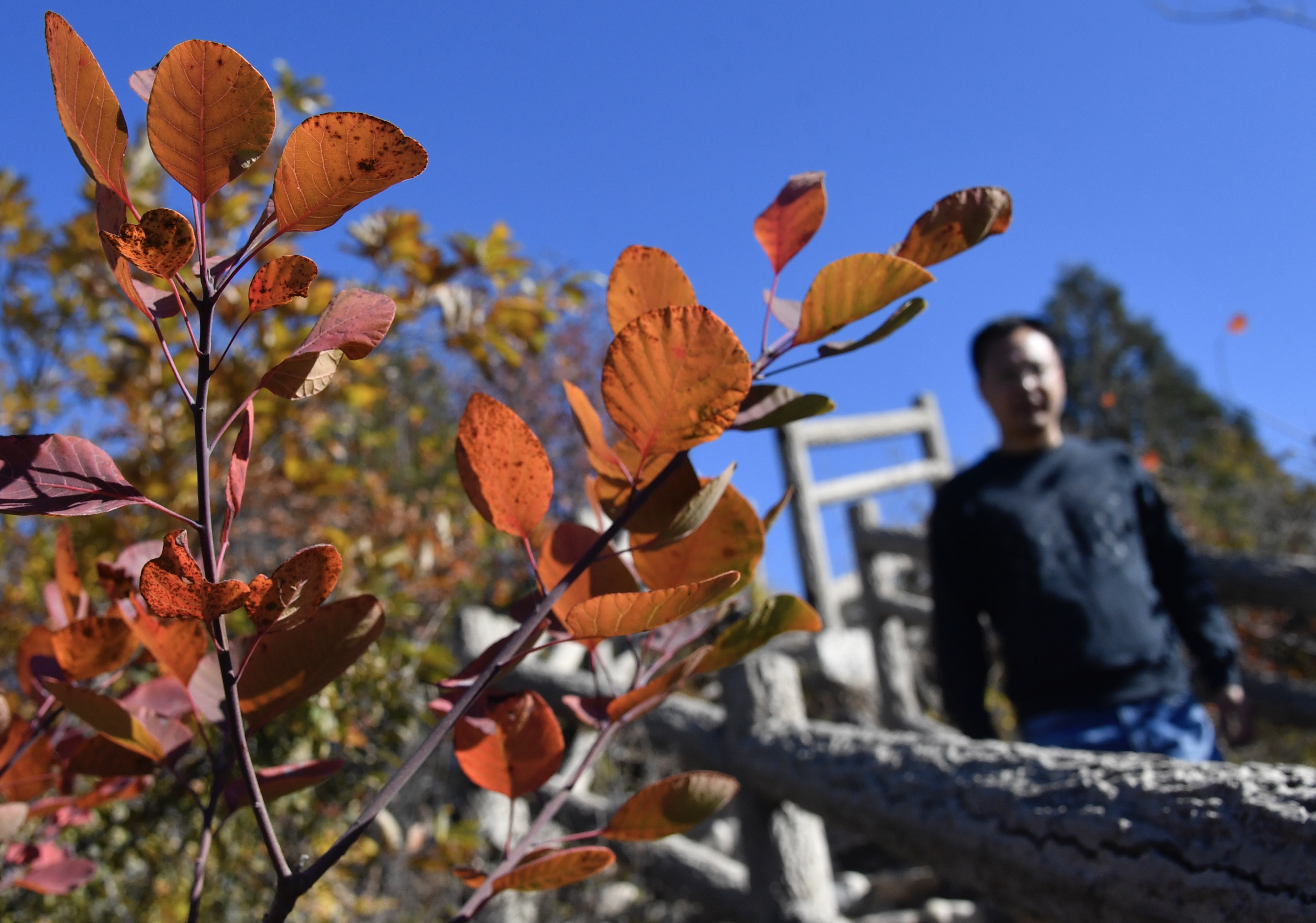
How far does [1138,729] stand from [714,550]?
1.42 metres

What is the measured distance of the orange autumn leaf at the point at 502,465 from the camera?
477mm

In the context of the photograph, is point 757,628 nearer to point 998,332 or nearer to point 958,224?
point 958,224

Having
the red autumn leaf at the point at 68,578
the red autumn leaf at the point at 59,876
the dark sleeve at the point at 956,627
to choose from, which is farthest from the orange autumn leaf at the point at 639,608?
the dark sleeve at the point at 956,627

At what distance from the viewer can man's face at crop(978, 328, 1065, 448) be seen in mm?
1859

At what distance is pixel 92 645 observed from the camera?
55cm

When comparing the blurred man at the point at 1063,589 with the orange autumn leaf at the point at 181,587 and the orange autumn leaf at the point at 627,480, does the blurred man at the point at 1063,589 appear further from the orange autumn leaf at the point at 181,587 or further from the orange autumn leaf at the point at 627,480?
the orange autumn leaf at the point at 181,587

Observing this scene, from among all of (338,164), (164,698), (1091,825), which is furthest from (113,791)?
(1091,825)

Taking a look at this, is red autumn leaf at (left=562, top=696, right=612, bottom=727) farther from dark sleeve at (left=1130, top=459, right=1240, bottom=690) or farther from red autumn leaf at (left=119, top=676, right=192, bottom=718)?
dark sleeve at (left=1130, top=459, right=1240, bottom=690)

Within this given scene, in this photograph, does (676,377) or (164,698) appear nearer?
(676,377)

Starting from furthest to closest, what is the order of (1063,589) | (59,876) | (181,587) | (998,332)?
1. (998,332)
2. (1063,589)
3. (59,876)
4. (181,587)

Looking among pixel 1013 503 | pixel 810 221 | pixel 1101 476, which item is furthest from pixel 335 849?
pixel 1101 476

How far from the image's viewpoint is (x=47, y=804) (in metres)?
0.71

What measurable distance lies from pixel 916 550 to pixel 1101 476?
1899mm

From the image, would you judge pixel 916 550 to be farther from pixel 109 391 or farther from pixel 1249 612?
pixel 109 391
